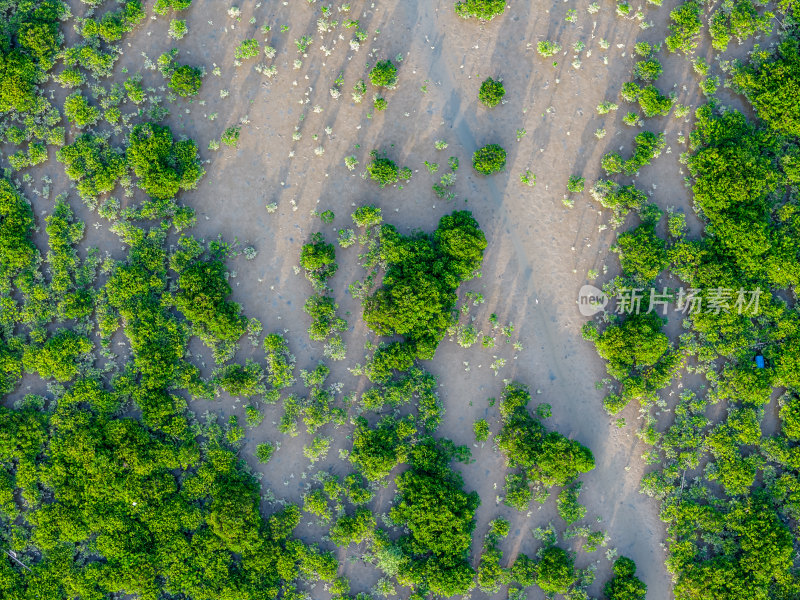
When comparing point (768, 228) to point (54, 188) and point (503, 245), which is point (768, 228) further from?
point (54, 188)

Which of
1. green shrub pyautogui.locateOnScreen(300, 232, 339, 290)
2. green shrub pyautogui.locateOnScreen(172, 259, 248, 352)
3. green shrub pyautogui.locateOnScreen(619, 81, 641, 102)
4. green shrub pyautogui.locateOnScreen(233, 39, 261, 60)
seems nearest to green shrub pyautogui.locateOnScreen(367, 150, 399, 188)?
green shrub pyautogui.locateOnScreen(300, 232, 339, 290)

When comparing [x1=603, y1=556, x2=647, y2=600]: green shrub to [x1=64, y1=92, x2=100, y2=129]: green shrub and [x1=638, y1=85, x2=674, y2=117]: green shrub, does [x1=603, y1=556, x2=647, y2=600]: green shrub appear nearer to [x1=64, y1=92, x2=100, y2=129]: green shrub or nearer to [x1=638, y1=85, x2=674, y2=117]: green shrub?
[x1=638, y1=85, x2=674, y2=117]: green shrub

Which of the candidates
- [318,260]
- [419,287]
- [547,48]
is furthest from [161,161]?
[547,48]

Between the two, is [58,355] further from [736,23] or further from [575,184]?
[736,23]

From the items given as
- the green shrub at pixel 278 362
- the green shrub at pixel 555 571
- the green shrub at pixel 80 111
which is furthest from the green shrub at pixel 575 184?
the green shrub at pixel 80 111

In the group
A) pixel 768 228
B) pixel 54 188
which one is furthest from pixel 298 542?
pixel 768 228

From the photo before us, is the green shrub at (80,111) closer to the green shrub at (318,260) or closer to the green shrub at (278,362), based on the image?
the green shrub at (318,260)
